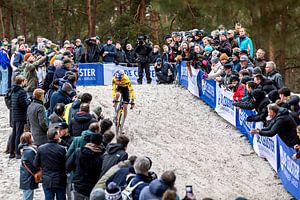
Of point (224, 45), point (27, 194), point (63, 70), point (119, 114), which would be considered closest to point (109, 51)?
point (224, 45)

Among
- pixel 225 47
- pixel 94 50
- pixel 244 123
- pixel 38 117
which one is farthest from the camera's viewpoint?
pixel 94 50

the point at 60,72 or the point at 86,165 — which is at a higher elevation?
the point at 60,72

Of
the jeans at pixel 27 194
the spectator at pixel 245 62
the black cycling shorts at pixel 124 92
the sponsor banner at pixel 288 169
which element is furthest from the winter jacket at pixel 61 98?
the spectator at pixel 245 62

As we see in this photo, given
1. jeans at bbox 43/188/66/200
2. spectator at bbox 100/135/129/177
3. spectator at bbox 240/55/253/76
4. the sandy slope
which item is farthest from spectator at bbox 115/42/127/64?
spectator at bbox 100/135/129/177

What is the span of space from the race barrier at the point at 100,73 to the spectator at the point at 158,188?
1785 cm

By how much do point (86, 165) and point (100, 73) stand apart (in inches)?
655

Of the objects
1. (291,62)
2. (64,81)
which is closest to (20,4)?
(291,62)

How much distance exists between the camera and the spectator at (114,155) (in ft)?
27.3

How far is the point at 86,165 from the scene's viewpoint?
28.2ft

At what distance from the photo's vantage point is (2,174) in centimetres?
1298

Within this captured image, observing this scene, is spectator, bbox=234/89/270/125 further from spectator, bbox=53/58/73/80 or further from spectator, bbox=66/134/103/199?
spectator, bbox=66/134/103/199

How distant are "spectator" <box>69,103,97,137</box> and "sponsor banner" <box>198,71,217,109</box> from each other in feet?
27.6

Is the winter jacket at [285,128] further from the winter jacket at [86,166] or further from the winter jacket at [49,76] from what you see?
the winter jacket at [49,76]

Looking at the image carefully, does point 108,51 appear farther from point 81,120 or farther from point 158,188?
point 158,188
